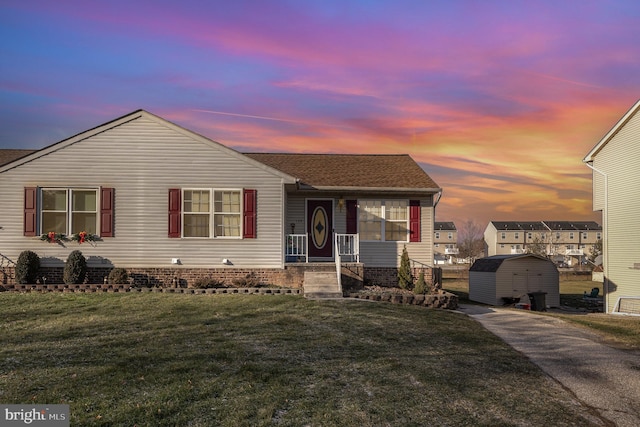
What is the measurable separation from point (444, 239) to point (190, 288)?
100458 millimetres

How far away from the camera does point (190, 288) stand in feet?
54.3

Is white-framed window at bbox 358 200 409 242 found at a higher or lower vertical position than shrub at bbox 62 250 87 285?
higher

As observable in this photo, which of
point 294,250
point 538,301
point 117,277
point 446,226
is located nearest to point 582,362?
point 294,250

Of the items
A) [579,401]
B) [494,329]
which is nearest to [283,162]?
[494,329]

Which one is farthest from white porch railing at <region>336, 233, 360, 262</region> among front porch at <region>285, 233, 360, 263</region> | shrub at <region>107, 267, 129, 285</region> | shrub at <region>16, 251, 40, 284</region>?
shrub at <region>16, 251, 40, 284</region>

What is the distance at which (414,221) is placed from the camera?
63.9 ft

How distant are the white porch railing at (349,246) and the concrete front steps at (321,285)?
152 centimetres

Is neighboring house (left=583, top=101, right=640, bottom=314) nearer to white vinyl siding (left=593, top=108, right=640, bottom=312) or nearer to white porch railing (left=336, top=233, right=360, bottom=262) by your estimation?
white vinyl siding (left=593, top=108, right=640, bottom=312)

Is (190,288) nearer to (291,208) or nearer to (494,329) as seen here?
(291,208)

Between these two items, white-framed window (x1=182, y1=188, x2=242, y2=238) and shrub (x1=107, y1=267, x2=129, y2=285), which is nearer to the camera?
shrub (x1=107, y1=267, x2=129, y2=285)

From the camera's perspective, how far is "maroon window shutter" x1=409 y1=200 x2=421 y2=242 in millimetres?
19453

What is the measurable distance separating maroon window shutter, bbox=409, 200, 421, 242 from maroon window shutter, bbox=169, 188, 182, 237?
26.3ft

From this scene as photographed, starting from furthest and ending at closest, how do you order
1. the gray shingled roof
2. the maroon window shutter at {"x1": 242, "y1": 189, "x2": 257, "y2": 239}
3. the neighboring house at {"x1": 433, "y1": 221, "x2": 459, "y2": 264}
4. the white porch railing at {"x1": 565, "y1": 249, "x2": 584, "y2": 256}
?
the neighboring house at {"x1": 433, "y1": 221, "x2": 459, "y2": 264} → the white porch railing at {"x1": 565, "y1": 249, "x2": 584, "y2": 256} → the gray shingled roof → the maroon window shutter at {"x1": 242, "y1": 189, "x2": 257, "y2": 239}

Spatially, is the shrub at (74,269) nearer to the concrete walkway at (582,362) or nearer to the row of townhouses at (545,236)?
the concrete walkway at (582,362)
